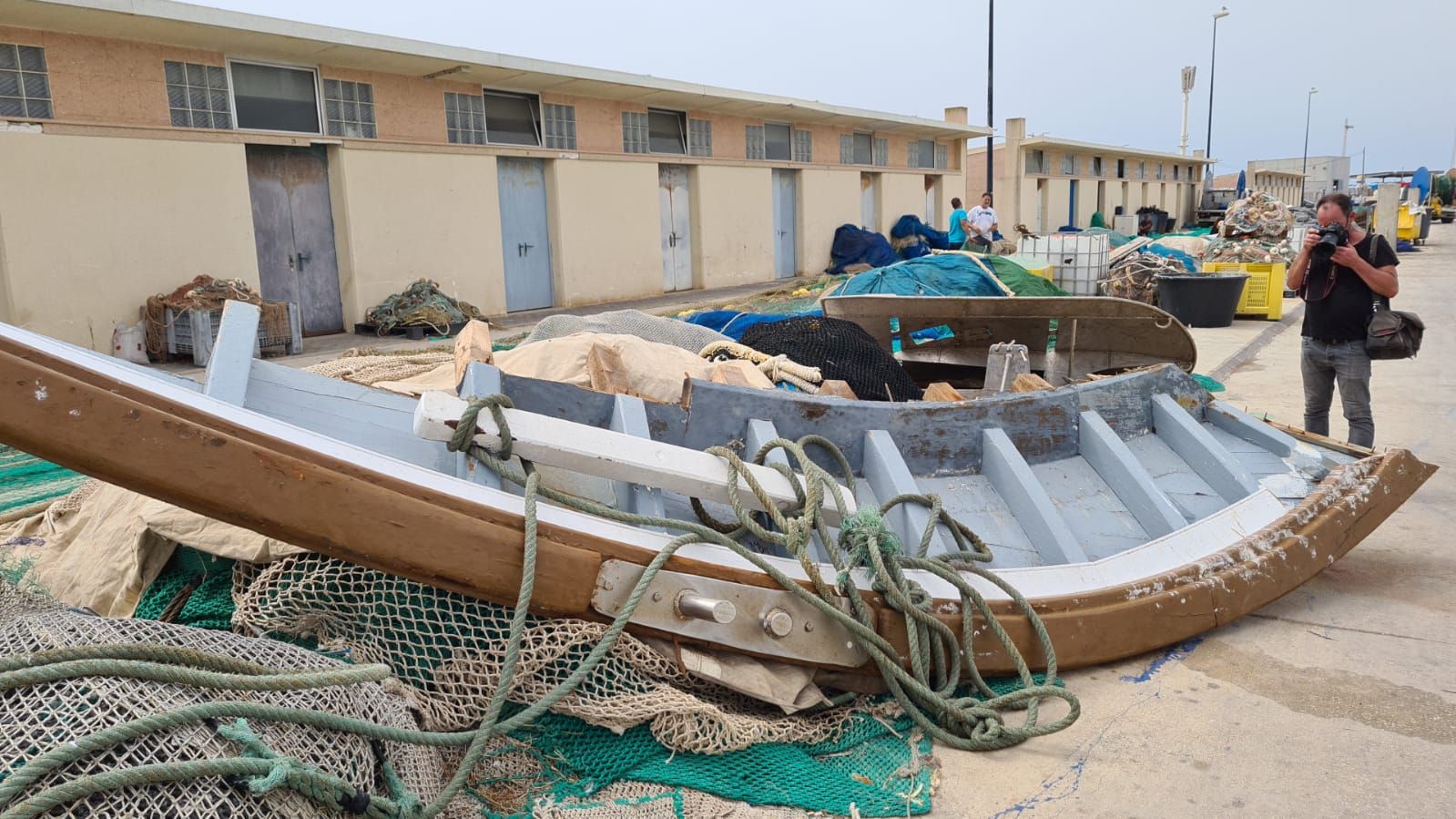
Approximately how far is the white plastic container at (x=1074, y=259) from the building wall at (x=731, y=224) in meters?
7.04

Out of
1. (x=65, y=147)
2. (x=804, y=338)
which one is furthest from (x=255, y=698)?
(x=65, y=147)

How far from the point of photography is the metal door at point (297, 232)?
1200cm

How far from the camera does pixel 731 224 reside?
19.0 meters

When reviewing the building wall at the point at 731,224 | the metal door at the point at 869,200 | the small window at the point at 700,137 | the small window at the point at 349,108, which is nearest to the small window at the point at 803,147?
the building wall at the point at 731,224

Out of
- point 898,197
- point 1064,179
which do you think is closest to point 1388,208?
point 1064,179

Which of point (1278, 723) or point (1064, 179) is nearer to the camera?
point (1278, 723)

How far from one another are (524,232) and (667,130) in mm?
3861

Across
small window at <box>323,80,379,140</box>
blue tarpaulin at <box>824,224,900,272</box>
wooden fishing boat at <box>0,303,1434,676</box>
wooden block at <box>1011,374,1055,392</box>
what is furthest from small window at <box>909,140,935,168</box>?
wooden fishing boat at <box>0,303,1434,676</box>

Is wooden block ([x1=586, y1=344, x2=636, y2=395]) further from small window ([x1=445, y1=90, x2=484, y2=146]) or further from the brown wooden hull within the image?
small window ([x1=445, y1=90, x2=484, y2=146])

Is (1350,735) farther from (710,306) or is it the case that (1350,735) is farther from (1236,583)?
(710,306)

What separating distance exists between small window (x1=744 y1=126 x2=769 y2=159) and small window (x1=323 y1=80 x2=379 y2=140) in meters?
8.29

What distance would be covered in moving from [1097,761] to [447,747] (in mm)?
1702

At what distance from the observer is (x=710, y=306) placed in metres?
14.8

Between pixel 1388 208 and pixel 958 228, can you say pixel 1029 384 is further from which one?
pixel 1388 208
